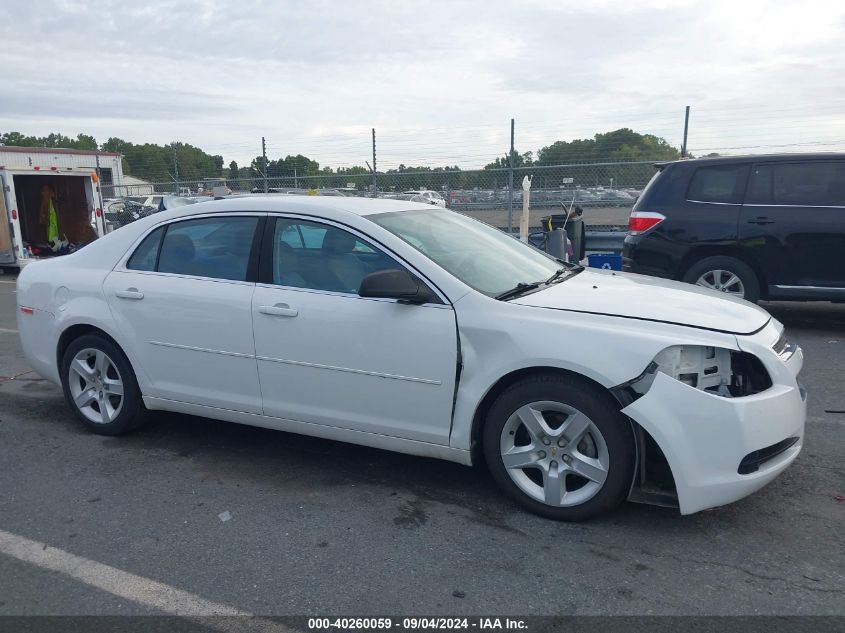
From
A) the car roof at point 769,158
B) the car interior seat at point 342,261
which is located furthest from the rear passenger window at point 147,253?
the car roof at point 769,158

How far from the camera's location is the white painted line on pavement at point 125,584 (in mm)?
2811

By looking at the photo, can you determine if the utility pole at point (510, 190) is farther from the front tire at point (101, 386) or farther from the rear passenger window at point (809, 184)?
the front tire at point (101, 386)

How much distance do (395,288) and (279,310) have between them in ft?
2.52

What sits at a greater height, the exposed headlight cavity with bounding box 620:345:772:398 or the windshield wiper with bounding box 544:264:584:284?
the windshield wiper with bounding box 544:264:584:284

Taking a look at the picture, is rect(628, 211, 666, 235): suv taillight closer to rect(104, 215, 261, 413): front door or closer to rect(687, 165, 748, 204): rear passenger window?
rect(687, 165, 748, 204): rear passenger window

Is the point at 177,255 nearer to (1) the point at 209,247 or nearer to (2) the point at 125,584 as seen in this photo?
(1) the point at 209,247

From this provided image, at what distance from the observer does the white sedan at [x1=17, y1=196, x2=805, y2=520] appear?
3.27 meters

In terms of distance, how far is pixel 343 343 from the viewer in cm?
384

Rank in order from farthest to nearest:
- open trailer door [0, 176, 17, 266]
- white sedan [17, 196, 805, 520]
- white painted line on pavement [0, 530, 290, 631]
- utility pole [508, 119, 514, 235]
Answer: open trailer door [0, 176, 17, 266] < utility pole [508, 119, 514, 235] < white sedan [17, 196, 805, 520] < white painted line on pavement [0, 530, 290, 631]

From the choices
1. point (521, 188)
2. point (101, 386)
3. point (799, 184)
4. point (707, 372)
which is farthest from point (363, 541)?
point (521, 188)

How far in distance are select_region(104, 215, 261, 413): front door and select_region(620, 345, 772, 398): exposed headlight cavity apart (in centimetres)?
218

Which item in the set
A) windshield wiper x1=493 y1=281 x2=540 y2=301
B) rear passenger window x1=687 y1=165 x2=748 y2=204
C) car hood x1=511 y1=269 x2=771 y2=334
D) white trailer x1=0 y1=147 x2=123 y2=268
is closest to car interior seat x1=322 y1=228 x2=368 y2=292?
windshield wiper x1=493 y1=281 x2=540 y2=301

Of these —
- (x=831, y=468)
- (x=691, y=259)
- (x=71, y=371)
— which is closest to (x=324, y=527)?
(x=71, y=371)

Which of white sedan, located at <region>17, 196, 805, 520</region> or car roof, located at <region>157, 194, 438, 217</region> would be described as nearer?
white sedan, located at <region>17, 196, 805, 520</region>
